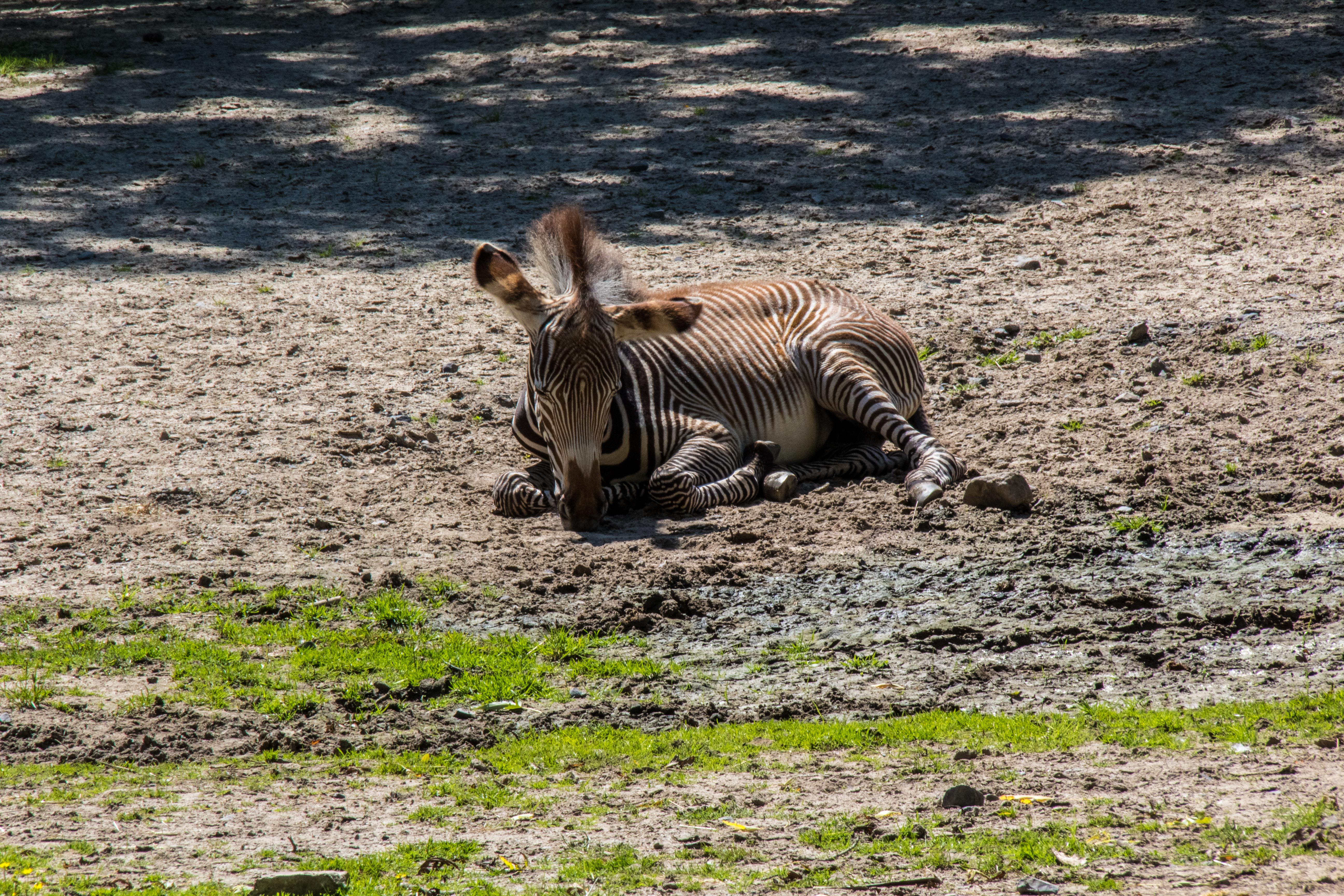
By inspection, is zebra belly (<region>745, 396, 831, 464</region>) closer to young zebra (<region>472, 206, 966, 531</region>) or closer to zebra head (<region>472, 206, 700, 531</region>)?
young zebra (<region>472, 206, 966, 531</region>)

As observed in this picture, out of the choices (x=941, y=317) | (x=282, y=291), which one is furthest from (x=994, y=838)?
(x=282, y=291)

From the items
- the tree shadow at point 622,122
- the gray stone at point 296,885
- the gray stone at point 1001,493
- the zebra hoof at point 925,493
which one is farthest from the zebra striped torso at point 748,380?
the gray stone at point 296,885

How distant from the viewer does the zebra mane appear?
7328mm

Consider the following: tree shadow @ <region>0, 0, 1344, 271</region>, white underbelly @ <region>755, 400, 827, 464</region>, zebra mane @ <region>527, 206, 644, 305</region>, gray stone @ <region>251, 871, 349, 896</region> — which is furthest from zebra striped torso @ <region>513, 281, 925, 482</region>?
gray stone @ <region>251, 871, 349, 896</region>

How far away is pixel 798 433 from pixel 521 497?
1.89 m

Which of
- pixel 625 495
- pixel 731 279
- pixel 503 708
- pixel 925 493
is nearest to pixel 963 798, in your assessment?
pixel 503 708

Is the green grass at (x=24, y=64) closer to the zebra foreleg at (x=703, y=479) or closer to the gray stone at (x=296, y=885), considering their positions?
the zebra foreleg at (x=703, y=479)

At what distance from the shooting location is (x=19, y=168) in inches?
548

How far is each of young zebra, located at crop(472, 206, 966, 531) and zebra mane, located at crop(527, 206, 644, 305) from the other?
0.01m

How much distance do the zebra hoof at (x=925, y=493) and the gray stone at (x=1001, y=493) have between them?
21cm

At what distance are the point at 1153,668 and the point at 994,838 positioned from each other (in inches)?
72.6

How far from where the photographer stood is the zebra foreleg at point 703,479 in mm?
7270

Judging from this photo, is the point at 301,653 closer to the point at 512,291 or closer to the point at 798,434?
the point at 512,291

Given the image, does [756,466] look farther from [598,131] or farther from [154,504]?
[598,131]
